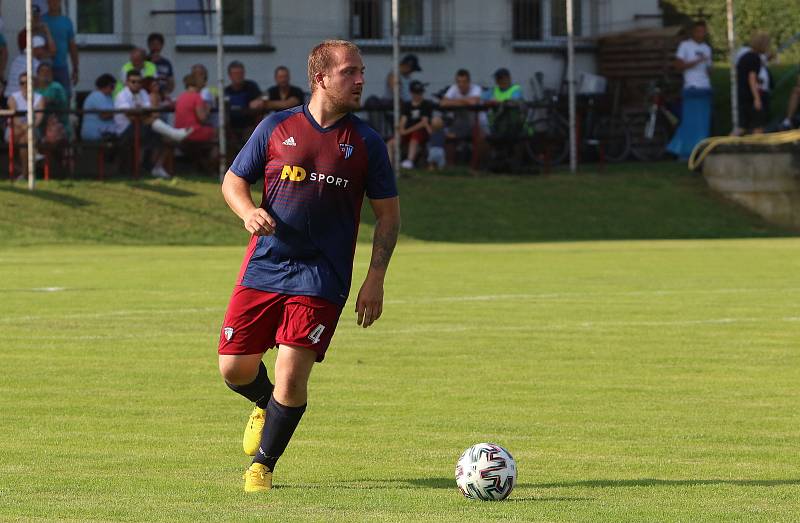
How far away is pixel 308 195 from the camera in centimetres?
796

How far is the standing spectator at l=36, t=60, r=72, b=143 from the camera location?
27.7 metres

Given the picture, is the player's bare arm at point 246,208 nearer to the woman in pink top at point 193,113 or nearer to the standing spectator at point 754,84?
the woman in pink top at point 193,113

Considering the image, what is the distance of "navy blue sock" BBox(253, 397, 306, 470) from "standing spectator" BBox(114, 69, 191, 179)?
20755 millimetres

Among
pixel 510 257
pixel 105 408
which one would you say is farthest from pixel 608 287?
pixel 105 408

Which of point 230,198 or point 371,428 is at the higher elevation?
point 230,198

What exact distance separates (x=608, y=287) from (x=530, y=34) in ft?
57.8

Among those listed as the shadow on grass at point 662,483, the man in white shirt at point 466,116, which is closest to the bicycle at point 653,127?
the man in white shirt at point 466,116

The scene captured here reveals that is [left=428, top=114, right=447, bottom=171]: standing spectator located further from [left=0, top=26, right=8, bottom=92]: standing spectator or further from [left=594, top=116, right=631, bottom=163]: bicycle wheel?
[left=0, top=26, right=8, bottom=92]: standing spectator

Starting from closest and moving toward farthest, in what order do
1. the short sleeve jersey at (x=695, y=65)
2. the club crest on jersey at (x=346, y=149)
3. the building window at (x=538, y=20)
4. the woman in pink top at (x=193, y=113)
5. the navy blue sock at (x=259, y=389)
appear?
the club crest on jersey at (x=346, y=149)
the navy blue sock at (x=259, y=389)
the woman in pink top at (x=193, y=113)
the short sleeve jersey at (x=695, y=65)
the building window at (x=538, y=20)

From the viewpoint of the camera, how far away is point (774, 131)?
35.2 metres

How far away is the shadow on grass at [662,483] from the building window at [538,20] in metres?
29.2

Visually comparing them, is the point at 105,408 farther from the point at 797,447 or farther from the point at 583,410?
the point at 797,447

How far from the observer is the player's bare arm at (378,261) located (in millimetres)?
8117

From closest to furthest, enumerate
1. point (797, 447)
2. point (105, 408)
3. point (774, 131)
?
point (797, 447), point (105, 408), point (774, 131)
